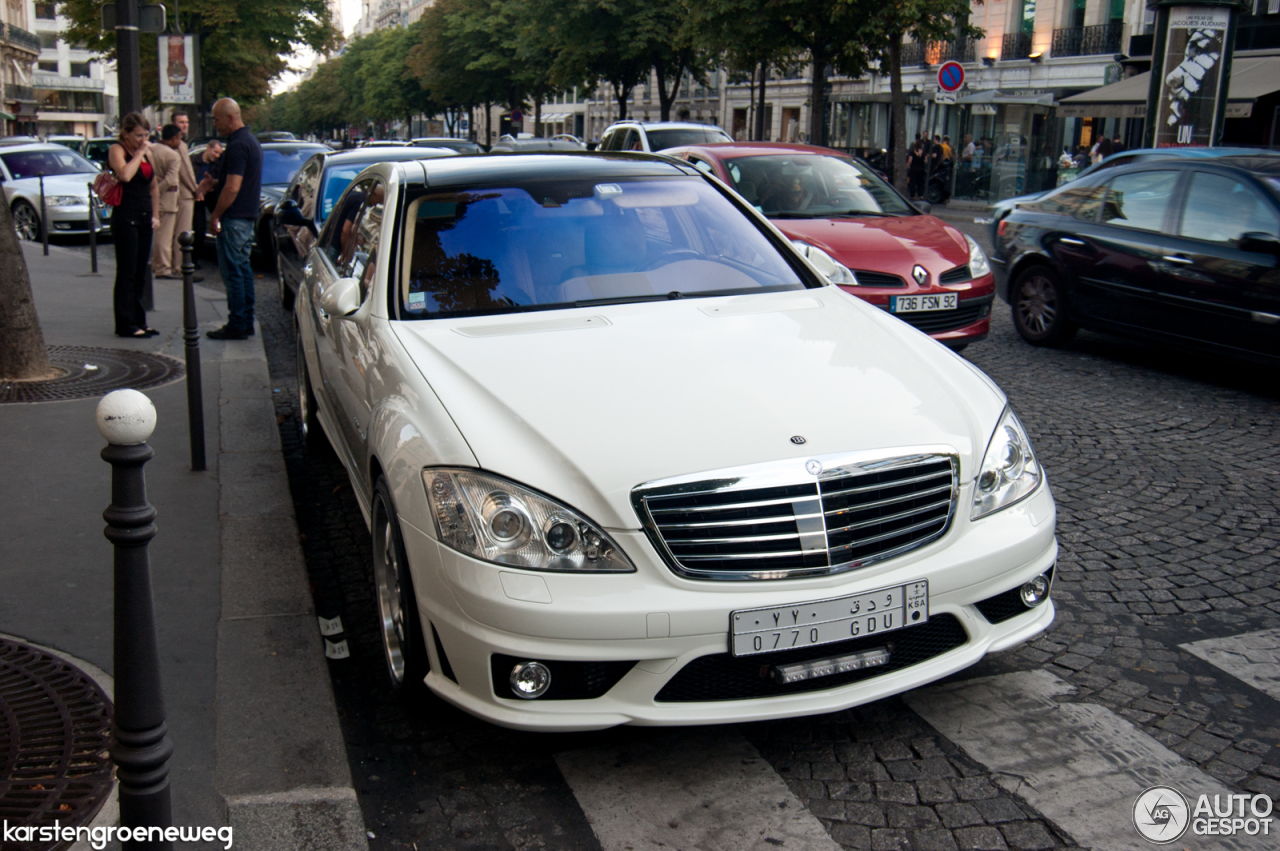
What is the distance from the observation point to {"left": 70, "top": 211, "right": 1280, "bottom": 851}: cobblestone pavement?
117 inches

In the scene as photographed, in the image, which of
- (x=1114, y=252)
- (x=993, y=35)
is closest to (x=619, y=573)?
(x=1114, y=252)

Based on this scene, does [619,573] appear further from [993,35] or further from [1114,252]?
[993,35]

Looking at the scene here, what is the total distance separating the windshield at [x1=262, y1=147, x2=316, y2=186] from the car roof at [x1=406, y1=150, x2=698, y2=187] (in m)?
11.9

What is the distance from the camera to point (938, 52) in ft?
150

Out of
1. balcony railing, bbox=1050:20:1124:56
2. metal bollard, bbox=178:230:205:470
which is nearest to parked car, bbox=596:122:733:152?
metal bollard, bbox=178:230:205:470

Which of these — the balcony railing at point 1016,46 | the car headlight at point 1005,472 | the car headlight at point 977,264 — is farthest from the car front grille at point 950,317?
the balcony railing at point 1016,46

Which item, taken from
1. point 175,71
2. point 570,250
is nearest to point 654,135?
point 175,71

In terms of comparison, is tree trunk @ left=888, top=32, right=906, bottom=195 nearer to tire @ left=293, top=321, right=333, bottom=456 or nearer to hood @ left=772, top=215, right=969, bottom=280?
hood @ left=772, top=215, right=969, bottom=280

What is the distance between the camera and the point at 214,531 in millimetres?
4844

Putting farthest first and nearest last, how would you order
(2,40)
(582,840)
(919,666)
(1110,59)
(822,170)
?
(2,40), (1110,59), (822,170), (919,666), (582,840)

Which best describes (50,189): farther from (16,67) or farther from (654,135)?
(16,67)

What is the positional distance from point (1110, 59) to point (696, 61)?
13.5 metres

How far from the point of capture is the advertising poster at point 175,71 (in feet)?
47.1

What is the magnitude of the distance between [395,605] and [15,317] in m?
4.95
